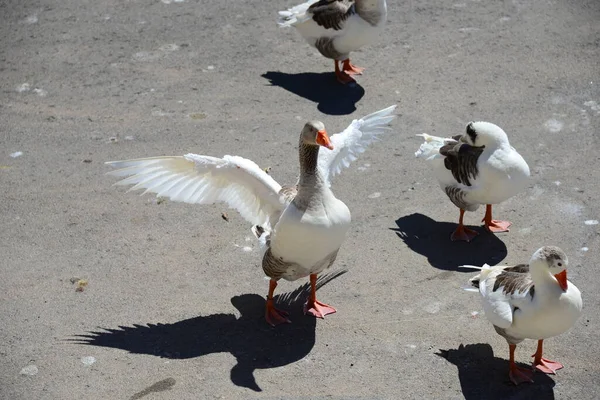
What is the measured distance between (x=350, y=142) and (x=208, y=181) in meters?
1.49

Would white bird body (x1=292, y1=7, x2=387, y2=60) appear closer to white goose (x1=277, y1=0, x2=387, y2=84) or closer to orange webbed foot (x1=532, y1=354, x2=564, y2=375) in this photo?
white goose (x1=277, y1=0, x2=387, y2=84)

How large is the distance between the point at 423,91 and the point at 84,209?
181 inches

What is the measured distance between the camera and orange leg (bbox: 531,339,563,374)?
263 inches

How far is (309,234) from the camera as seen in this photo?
679 centimetres

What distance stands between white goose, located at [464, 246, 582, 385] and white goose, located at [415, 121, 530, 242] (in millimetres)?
1647

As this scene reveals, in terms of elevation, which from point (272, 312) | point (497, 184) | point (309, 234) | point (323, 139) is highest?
point (323, 139)

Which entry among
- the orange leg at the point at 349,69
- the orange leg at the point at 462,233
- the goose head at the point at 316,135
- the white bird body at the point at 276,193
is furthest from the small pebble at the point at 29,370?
the orange leg at the point at 349,69

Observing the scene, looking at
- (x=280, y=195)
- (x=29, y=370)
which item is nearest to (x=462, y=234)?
(x=280, y=195)

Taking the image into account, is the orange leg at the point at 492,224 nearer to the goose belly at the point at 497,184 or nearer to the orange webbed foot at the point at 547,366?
the goose belly at the point at 497,184

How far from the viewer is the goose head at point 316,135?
691 cm

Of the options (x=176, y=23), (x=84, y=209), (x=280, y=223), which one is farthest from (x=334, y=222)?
(x=176, y=23)

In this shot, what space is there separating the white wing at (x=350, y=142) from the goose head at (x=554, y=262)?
7.65 feet

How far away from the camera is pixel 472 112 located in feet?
34.1

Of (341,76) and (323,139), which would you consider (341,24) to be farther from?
(323,139)
